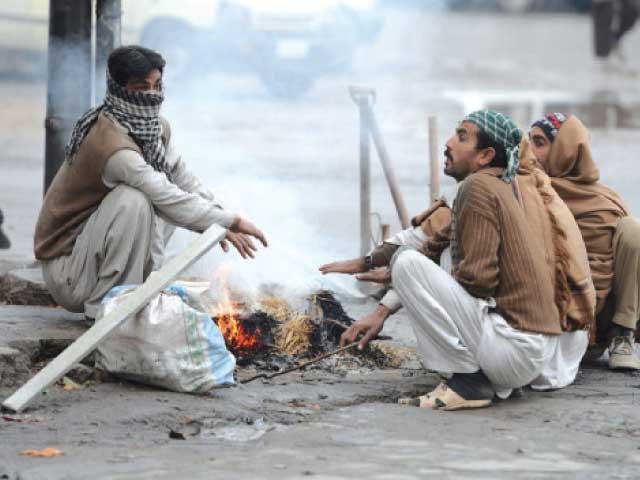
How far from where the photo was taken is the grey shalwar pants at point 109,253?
5.17 meters

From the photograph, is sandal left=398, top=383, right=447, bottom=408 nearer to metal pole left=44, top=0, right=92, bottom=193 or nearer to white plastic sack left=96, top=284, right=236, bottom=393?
white plastic sack left=96, top=284, right=236, bottom=393

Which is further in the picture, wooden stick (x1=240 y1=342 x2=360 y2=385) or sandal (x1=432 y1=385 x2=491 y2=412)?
wooden stick (x1=240 y1=342 x2=360 y2=385)

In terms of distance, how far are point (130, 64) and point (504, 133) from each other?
5.26 feet

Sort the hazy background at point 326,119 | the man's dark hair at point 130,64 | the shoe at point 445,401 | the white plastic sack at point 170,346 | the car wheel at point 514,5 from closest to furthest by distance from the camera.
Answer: the white plastic sack at point 170,346 < the shoe at point 445,401 < the man's dark hair at point 130,64 < the hazy background at point 326,119 < the car wheel at point 514,5

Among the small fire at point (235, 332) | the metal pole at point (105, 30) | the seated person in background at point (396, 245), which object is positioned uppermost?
the metal pole at point (105, 30)

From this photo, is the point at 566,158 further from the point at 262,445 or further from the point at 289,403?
the point at 262,445

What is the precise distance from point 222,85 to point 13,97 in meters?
3.12

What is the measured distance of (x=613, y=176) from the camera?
13133 mm

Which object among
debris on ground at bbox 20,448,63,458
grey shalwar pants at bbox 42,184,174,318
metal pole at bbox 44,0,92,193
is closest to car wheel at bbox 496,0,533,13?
metal pole at bbox 44,0,92,193

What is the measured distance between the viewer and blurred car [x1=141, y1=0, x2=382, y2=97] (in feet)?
51.1

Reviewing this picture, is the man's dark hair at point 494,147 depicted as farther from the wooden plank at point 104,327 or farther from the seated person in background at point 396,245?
the wooden plank at point 104,327

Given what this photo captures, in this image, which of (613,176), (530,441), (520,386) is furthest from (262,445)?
(613,176)

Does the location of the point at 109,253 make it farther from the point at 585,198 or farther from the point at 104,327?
the point at 585,198

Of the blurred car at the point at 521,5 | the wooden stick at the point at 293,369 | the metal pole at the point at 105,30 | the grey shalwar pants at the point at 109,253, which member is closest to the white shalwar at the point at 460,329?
the wooden stick at the point at 293,369
